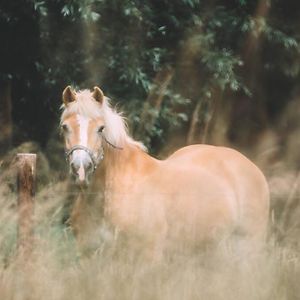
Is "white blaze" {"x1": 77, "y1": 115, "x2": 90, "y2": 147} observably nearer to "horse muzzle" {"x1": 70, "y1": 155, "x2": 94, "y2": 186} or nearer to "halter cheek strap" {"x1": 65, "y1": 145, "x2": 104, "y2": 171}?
"halter cheek strap" {"x1": 65, "y1": 145, "x2": 104, "y2": 171}

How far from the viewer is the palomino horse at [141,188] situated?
22.7ft

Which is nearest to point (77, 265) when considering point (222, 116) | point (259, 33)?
point (259, 33)

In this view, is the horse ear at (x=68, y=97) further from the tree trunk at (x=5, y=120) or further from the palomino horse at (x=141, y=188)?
the tree trunk at (x=5, y=120)

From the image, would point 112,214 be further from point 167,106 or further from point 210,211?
point 167,106

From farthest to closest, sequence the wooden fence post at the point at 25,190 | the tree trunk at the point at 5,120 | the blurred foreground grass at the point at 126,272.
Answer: the tree trunk at the point at 5,120, the wooden fence post at the point at 25,190, the blurred foreground grass at the point at 126,272

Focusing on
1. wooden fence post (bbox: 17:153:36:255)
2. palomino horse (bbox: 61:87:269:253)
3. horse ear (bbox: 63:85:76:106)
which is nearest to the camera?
wooden fence post (bbox: 17:153:36:255)

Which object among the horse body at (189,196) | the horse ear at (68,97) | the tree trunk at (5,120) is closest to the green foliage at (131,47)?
the tree trunk at (5,120)

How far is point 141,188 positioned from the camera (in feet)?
23.7

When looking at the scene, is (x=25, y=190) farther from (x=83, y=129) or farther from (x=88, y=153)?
(x=83, y=129)

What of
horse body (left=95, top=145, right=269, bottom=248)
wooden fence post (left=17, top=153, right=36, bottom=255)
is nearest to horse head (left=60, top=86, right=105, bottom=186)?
horse body (left=95, top=145, right=269, bottom=248)

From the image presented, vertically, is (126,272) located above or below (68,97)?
below

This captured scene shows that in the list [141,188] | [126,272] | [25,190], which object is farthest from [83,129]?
[126,272]

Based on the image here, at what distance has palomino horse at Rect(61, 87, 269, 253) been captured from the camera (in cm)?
691

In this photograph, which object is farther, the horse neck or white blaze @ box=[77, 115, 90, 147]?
the horse neck
